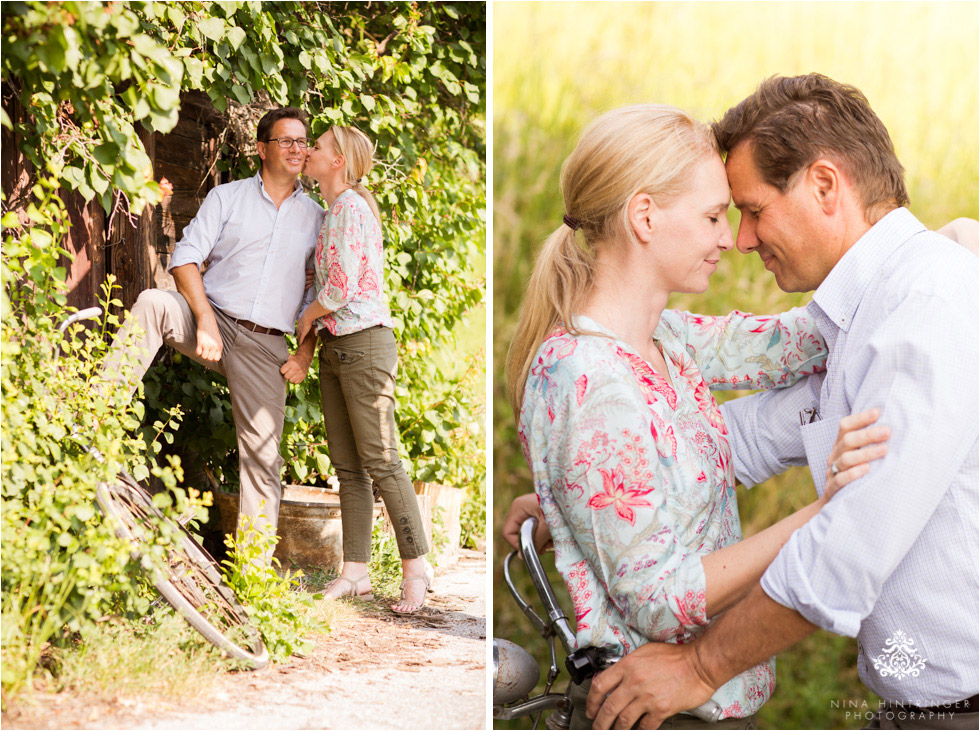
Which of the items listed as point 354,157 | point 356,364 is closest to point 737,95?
point 354,157

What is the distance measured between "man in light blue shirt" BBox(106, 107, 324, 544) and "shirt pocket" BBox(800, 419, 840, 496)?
1.93 m

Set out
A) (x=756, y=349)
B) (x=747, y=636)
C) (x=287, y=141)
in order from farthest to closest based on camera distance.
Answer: (x=287, y=141) < (x=756, y=349) < (x=747, y=636)

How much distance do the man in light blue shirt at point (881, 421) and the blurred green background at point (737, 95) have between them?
1.23 m

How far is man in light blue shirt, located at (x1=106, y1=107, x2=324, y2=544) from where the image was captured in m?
2.95

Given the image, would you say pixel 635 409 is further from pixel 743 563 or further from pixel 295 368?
pixel 295 368

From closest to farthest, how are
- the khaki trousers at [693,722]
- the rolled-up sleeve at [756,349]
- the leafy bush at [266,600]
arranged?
the khaki trousers at [693,722]
the rolled-up sleeve at [756,349]
the leafy bush at [266,600]

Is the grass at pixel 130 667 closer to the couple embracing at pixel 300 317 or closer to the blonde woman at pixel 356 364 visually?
the couple embracing at pixel 300 317

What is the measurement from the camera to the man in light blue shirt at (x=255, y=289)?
2951mm

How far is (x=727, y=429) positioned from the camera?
6.18 ft

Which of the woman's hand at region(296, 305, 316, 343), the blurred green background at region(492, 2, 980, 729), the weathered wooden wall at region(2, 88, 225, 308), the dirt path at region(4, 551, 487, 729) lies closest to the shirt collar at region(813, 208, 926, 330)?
the blurred green background at region(492, 2, 980, 729)

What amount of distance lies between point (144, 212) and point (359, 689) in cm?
207

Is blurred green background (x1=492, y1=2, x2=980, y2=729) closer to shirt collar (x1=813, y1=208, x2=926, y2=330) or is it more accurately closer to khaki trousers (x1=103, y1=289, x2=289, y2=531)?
khaki trousers (x1=103, y1=289, x2=289, y2=531)

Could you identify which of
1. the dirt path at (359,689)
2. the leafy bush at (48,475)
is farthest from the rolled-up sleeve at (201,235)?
the dirt path at (359,689)

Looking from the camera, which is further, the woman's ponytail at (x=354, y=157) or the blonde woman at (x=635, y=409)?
the woman's ponytail at (x=354, y=157)
